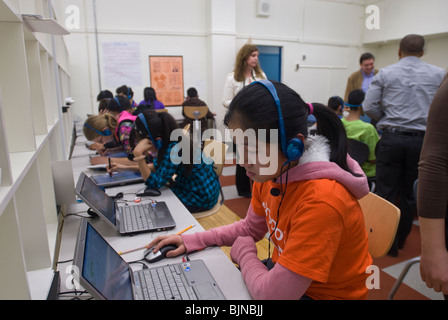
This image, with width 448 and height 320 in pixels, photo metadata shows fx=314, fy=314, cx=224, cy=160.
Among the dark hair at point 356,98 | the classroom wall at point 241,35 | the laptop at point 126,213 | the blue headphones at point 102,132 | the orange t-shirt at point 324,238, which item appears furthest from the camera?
the classroom wall at point 241,35

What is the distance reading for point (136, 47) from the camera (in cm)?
543

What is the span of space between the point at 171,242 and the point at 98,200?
1.51ft

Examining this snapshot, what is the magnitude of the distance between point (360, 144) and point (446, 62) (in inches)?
182

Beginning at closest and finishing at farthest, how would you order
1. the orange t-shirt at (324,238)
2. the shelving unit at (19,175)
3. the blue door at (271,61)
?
the shelving unit at (19,175)
the orange t-shirt at (324,238)
the blue door at (271,61)

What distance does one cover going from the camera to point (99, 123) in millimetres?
2939

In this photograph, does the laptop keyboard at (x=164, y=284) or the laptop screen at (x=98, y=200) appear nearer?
the laptop keyboard at (x=164, y=284)

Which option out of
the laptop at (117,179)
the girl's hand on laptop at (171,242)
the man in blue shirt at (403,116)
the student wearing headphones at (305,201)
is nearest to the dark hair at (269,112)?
the student wearing headphones at (305,201)

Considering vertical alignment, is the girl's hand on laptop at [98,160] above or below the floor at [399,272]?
above

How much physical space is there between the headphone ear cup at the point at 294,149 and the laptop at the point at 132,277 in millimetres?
440

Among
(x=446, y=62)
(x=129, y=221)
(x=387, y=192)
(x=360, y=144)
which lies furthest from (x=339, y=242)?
(x=446, y=62)

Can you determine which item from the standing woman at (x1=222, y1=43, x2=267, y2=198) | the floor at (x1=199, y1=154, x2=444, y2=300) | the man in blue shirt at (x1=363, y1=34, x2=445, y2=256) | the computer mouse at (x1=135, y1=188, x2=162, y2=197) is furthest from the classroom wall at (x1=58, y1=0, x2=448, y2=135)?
the computer mouse at (x1=135, y1=188, x2=162, y2=197)

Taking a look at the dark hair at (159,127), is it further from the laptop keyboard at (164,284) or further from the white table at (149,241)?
the laptop keyboard at (164,284)

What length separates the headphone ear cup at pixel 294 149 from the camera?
0.86 m

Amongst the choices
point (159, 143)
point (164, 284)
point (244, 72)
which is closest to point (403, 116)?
point (244, 72)
